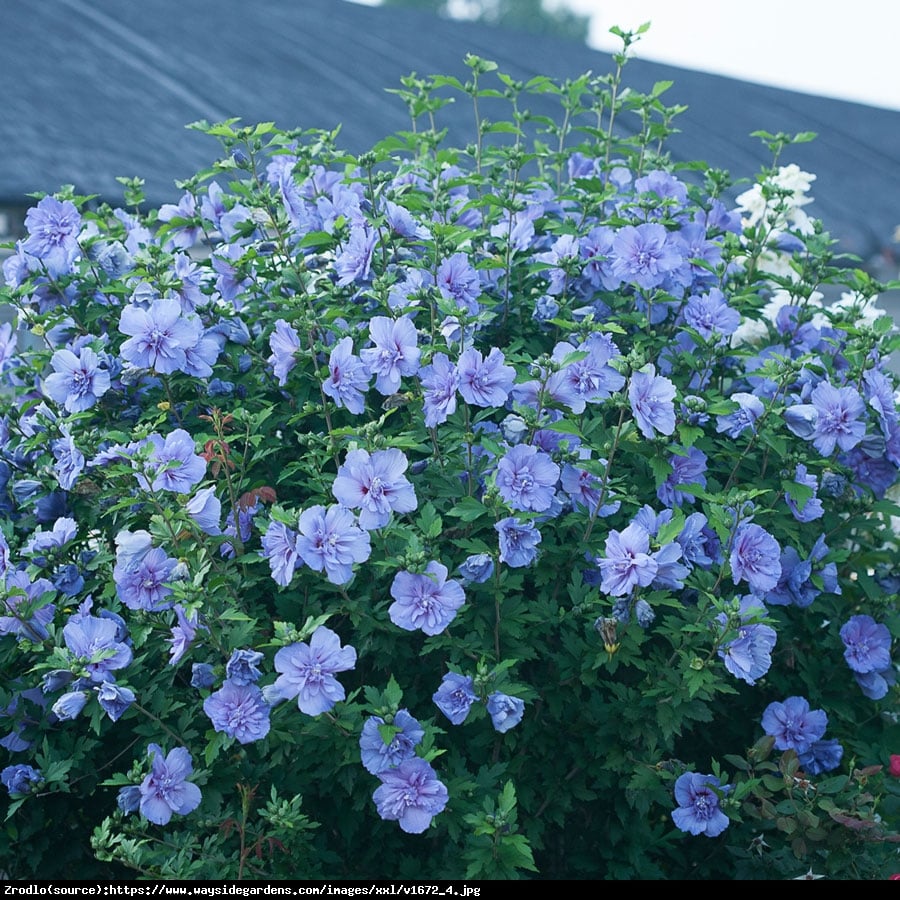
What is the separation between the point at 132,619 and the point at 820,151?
991 cm

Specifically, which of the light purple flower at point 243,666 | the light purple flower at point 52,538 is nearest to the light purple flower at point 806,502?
the light purple flower at point 243,666

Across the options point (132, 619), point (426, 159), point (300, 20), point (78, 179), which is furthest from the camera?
point (300, 20)

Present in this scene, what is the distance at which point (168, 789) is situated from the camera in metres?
2.18

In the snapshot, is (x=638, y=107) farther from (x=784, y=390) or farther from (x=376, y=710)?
(x=376, y=710)

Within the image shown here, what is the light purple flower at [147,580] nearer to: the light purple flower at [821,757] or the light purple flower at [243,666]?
the light purple flower at [243,666]

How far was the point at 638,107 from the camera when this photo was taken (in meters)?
3.11

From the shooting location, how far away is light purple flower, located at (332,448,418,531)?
6.86 feet

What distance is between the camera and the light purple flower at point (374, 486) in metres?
2.09

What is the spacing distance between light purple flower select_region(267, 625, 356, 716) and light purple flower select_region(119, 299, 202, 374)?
673mm

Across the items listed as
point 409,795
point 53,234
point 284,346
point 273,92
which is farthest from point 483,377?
point 273,92

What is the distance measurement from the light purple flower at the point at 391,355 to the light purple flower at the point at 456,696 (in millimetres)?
544

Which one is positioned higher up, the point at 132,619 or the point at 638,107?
the point at 638,107

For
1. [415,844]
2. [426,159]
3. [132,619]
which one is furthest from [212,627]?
[426,159]

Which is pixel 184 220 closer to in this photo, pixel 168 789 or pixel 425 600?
pixel 425 600
